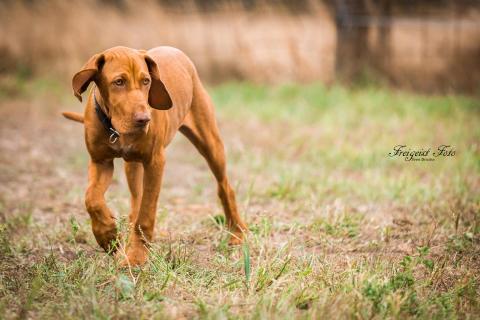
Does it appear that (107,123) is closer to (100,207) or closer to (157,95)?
(157,95)

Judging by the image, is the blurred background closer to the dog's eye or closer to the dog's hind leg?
the dog's hind leg

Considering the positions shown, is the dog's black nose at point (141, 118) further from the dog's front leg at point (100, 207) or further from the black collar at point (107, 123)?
the dog's front leg at point (100, 207)

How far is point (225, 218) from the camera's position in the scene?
429 centimetres

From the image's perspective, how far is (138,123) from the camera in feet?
10.2

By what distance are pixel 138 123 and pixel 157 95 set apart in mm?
302

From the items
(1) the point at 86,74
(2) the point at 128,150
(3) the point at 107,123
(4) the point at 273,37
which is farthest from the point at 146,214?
(4) the point at 273,37

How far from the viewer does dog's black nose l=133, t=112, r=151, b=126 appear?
10.1 feet

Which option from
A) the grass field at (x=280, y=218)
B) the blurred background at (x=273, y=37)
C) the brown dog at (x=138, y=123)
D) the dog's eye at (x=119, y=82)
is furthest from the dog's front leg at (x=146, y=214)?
the blurred background at (x=273, y=37)

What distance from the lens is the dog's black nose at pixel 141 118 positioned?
10.1 ft

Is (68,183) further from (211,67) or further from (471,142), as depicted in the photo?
(211,67)

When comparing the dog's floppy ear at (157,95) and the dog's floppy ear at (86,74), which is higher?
the dog's floppy ear at (86,74)

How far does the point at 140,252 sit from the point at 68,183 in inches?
95.2

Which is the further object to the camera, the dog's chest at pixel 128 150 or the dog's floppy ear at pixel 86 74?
the dog's chest at pixel 128 150

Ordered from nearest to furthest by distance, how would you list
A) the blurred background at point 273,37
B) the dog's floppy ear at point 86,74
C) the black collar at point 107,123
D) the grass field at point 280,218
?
the grass field at point 280,218 < the dog's floppy ear at point 86,74 < the black collar at point 107,123 < the blurred background at point 273,37
